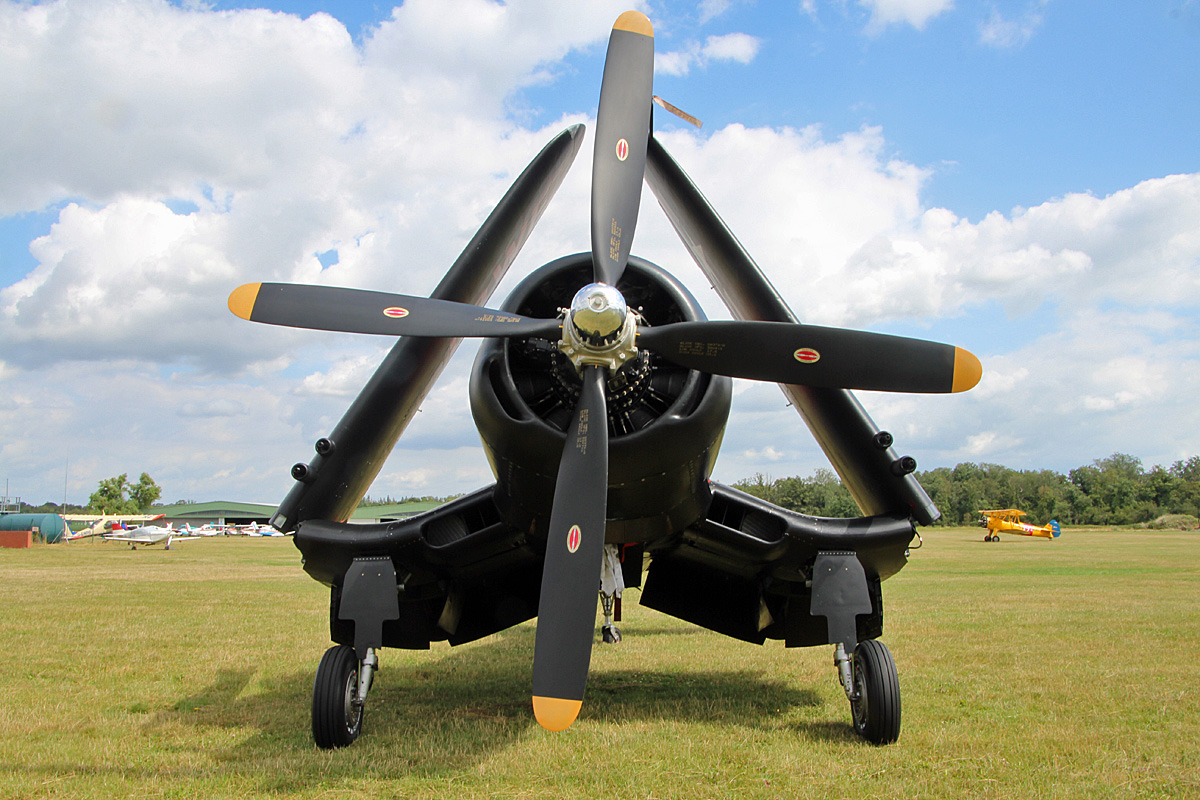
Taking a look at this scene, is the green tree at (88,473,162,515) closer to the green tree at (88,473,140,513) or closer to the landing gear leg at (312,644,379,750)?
the green tree at (88,473,140,513)

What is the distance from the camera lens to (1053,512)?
305 ft

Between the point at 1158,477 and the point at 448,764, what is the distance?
11320cm

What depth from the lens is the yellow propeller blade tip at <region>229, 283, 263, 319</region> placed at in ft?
18.5

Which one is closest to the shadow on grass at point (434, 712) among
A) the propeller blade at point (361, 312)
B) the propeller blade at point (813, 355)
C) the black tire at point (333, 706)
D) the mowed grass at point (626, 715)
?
the mowed grass at point (626, 715)

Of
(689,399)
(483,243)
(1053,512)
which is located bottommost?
(1053,512)

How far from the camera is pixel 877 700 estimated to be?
5828 mm

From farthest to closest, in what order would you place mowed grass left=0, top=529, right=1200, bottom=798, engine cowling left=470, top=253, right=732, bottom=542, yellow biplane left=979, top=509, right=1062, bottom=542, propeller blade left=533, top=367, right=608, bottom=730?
1. yellow biplane left=979, top=509, right=1062, bottom=542
2. engine cowling left=470, top=253, right=732, bottom=542
3. mowed grass left=0, top=529, right=1200, bottom=798
4. propeller blade left=533, top=367, right=608, bottom=730

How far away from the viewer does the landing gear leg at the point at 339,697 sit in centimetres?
575

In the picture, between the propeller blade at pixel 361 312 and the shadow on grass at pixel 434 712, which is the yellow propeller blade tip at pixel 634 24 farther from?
the shadow on grass at pixel 434 712

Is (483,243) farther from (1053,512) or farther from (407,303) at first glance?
(1053,512)

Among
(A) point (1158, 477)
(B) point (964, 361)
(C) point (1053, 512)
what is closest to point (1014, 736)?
(B) point (964, 361)

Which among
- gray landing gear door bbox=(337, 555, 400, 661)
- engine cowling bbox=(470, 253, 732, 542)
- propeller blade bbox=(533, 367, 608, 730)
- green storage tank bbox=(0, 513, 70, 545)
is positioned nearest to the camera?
propeller blade bbox=(533, 367, 608, 730)

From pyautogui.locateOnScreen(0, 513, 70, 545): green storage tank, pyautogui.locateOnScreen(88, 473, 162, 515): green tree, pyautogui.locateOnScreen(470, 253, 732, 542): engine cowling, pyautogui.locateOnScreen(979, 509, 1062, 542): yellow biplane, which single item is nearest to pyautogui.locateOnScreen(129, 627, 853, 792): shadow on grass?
pyautogui.locateOnScreen(470, 253, 732, 542): engine cowling

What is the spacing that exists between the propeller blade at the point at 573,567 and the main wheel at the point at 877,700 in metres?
2.49
